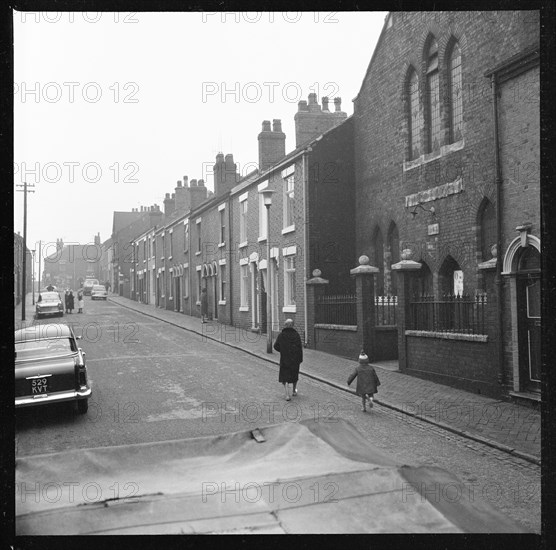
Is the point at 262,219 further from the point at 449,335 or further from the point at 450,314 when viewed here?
the point at 449,335

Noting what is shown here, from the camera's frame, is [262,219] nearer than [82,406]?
No

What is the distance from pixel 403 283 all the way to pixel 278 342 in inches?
176

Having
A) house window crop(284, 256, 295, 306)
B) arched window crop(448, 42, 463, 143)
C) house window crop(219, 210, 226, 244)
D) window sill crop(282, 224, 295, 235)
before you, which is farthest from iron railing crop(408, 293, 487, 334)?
house window crop(219, 210, 226, 244)

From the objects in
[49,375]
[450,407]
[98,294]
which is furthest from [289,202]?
[98,294]

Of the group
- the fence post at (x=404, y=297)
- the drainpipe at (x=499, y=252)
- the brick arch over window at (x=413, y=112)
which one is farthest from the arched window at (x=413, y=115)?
the drainpipe at (x=499, y=252)

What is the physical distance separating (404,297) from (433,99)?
5.64 m

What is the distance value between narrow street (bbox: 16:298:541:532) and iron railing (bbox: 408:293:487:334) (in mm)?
2980

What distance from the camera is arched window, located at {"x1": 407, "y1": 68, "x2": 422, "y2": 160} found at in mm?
16375

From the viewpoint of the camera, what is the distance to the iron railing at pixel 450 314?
12.1 metres

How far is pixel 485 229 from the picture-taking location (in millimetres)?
13977

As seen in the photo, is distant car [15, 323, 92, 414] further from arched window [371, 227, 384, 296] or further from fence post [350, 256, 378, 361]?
arched window [371, 227, 384, 296]

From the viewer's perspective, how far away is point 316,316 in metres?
18.5

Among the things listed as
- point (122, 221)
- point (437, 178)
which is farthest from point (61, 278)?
point (437, 178)

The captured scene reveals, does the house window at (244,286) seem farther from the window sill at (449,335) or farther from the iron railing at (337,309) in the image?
the window sill at (449,335)
